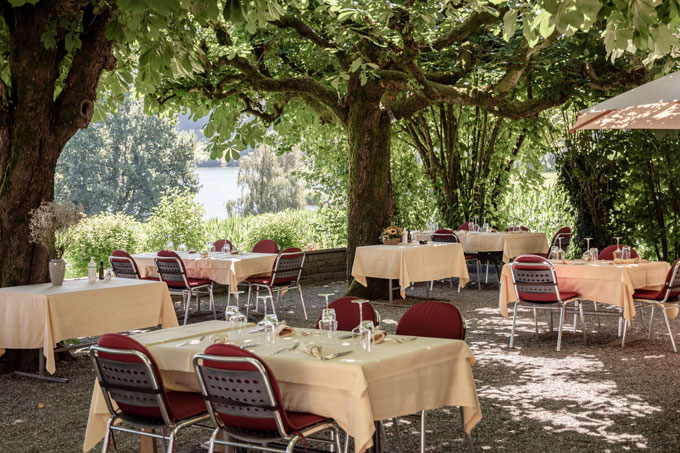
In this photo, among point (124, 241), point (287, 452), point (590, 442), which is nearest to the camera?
point (287, 452)

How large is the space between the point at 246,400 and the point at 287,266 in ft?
20.4

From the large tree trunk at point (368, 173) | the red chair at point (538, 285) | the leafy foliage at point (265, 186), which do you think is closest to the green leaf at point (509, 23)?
the red chair at point (538, 285)

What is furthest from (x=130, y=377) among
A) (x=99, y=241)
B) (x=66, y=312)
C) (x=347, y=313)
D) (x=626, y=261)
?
(x=99, y=241)

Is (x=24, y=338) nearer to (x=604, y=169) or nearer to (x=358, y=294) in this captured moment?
(x=358, y=294)

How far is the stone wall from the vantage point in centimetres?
1420

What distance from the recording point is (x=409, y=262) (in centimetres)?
1051

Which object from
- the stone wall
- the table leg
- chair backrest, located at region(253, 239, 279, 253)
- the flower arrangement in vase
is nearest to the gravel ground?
the table leg

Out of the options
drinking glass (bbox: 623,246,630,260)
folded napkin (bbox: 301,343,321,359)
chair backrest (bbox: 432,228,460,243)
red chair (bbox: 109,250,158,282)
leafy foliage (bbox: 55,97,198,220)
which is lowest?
folded napkin (bbox: 301,343,321,359)

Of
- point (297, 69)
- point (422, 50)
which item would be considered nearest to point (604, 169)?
point (422, 50)

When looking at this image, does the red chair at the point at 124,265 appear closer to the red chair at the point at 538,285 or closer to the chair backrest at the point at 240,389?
the red chair at the point at 538,285

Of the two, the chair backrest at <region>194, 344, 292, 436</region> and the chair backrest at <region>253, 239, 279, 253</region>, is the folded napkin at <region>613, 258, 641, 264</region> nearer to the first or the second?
the chair backrest at <region>253, 239, 279, 253</region>

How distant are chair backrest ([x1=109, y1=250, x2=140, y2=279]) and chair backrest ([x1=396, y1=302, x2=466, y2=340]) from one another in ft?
17.6

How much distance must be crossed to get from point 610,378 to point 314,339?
3334 mm

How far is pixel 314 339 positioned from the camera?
4477 millimetres
